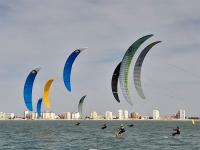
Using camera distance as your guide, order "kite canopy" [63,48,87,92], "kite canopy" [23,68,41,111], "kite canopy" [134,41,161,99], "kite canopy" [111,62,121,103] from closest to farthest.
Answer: "kite canopy" [134,41,161,99], "kite canopy" [111,62,121,103], "kite canopy" [63,48,87,92], "kite canopy" [23,68,41,111]

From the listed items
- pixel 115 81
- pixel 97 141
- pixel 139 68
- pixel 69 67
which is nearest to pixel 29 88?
pixel 69 67

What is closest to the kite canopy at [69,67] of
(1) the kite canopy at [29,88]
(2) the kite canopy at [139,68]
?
(1) the kite canopy at [29,88]

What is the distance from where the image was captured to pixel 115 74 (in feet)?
163

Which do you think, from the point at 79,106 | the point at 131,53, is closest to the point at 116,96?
the point at 131,53

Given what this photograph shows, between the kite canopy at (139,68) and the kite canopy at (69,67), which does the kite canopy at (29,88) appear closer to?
the kite canopy at (69,67)

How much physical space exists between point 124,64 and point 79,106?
1273 inches

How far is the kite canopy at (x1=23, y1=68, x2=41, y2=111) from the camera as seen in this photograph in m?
59.0

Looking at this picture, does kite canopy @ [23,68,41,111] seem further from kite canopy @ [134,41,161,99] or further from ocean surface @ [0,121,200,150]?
Answer: kite canopy @ [134,41,161,99]

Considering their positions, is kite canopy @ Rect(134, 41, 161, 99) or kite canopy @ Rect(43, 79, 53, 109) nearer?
kite canopy @ Rect(134, 41, 161, 99)

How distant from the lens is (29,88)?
59.4 m

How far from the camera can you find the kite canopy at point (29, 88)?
2322 inches

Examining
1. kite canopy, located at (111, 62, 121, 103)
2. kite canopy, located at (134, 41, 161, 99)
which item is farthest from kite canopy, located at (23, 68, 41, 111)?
kite canopy, located at (134, 41, 161, 99)

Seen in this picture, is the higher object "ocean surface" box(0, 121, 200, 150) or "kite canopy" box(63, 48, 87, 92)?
"kite canopy" box(63, 48, 87, 92)

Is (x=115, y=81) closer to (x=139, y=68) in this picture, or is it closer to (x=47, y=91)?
(x=139, y=68)
